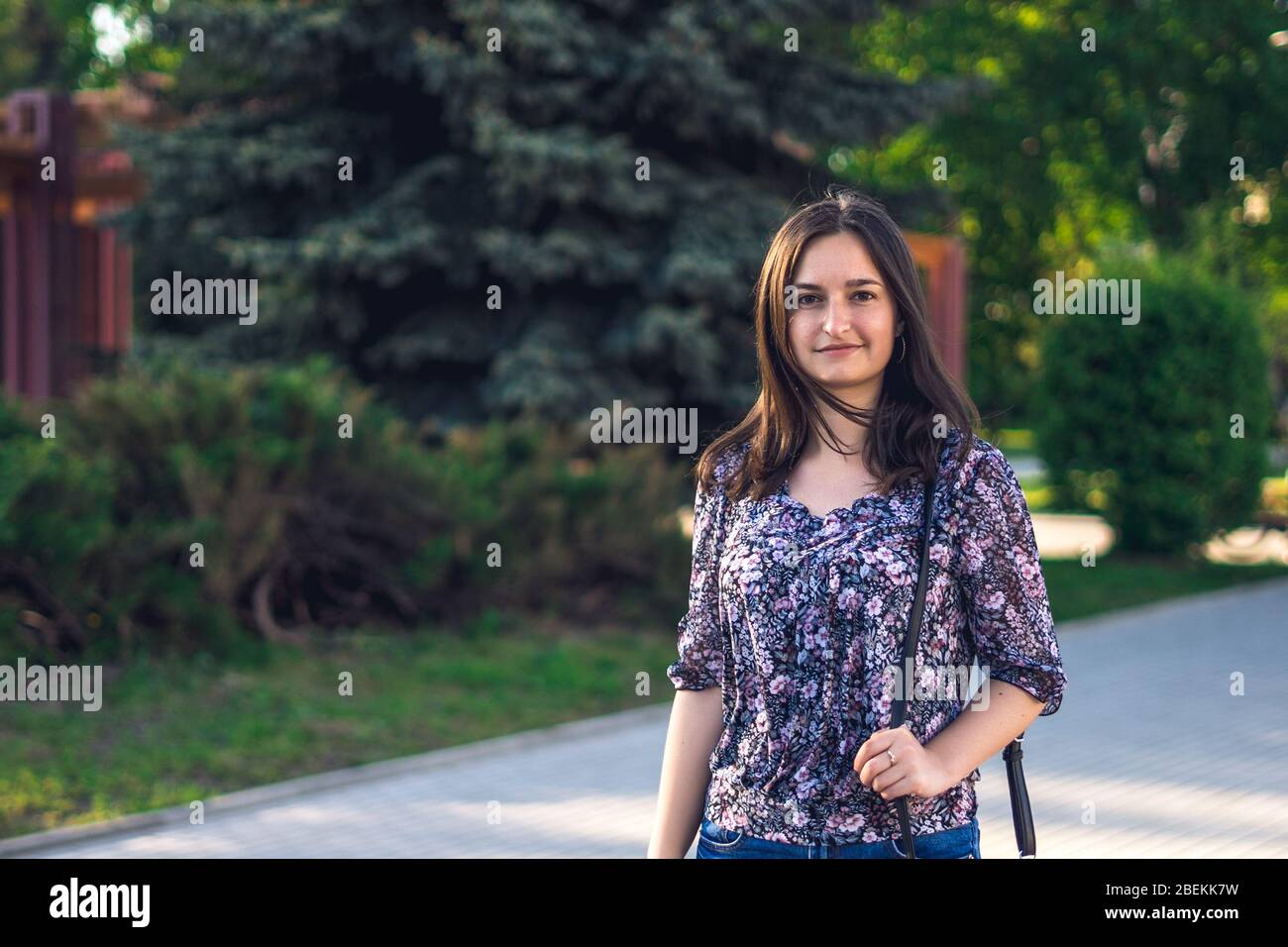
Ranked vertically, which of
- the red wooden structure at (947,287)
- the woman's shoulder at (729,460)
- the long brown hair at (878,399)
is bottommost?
the woman's shoulder at (729,460)

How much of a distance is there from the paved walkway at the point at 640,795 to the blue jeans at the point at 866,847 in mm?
3724

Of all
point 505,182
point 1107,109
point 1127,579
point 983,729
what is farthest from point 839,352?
point 1107,109

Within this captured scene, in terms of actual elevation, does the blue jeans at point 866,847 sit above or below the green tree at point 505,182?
below

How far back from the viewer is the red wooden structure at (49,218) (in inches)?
690

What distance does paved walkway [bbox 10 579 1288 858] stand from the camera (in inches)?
250

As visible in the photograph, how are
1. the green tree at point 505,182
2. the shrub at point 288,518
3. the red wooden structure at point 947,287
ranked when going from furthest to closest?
the red wooden structure at point 947,287 → the green tree at point 505,182 → the shrub at point 288,518

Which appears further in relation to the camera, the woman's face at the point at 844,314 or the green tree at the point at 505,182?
the green tree at the point at 505,182

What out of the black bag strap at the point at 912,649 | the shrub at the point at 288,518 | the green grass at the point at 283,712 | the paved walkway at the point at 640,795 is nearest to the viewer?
the black bag strap at the point at 912,649

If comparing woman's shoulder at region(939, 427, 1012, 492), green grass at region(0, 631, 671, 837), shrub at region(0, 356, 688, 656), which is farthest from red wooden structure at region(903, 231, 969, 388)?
woman's shoulder at region(939, 427, 1012, 492)

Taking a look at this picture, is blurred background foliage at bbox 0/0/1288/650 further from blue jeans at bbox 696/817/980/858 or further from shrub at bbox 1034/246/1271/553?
blue jeans at bbox 696/817/980/858

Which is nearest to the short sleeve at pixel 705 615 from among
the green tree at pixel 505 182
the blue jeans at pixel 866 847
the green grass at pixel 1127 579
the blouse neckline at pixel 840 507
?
the blouse neckline at pixel 840 507

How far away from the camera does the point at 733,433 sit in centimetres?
281

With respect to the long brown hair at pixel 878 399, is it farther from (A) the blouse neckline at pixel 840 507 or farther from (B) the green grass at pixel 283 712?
(B) the green grass at pixel 283 712
